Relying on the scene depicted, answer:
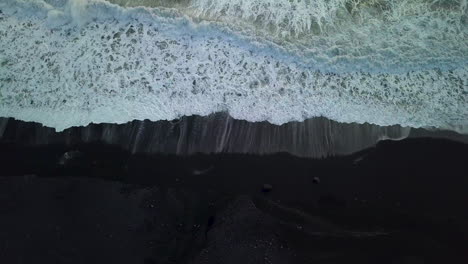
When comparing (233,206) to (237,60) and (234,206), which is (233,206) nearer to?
(234,206)

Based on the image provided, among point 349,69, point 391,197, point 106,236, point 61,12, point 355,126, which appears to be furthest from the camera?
point 61,12

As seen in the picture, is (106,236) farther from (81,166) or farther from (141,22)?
(141,22)

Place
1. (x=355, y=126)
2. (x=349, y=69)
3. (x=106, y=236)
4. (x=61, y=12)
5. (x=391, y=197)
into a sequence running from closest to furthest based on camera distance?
(x=106, y=236)
(x=391, y=197)
(x=355, y=126)
(x=349, y=69)
(x=61, y=12)

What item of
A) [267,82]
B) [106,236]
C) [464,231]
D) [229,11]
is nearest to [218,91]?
[267,82]

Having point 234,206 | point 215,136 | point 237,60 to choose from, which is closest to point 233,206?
point 234,206

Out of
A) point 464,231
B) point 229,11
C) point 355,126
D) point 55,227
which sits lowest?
point 55,227

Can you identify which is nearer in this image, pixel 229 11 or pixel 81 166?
pixel 81 166

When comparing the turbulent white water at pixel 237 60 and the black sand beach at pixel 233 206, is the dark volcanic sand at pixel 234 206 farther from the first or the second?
the turbulent white water at pixel 237 60
